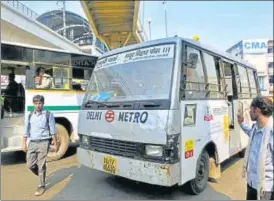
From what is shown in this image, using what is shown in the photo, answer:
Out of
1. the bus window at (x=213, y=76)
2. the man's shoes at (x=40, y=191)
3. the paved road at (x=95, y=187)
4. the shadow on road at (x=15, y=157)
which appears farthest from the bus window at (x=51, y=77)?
the bus window at (x=213, y=76)

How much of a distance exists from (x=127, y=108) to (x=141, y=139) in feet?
1.71

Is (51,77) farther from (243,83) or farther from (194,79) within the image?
(243,83)

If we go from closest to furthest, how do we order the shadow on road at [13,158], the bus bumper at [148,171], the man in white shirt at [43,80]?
the bus bumper at [148,171]
the man in white shirt at [43,80]
the shadow on road at [13,158]

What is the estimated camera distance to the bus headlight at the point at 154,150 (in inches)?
150

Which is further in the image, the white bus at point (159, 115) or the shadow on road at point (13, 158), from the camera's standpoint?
the shadow on road at point (13, 158)

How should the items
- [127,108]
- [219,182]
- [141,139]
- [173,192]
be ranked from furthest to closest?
[219,182], [173,192], [127,108], [141,139]

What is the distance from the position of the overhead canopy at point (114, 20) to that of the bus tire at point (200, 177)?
17.5ft

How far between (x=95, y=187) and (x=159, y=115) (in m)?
1.94

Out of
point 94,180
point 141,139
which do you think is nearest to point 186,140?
point 141,139

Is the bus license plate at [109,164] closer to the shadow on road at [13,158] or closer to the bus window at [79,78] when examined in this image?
the shadow on road at [13,158]

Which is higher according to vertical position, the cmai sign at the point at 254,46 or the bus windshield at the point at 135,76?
the cmai sign at the point at 254,46

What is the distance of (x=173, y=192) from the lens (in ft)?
15.0

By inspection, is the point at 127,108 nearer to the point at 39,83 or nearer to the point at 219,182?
the point at 219,182

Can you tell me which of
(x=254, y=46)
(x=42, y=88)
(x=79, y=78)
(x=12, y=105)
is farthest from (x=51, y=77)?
(x=254, y=46)
